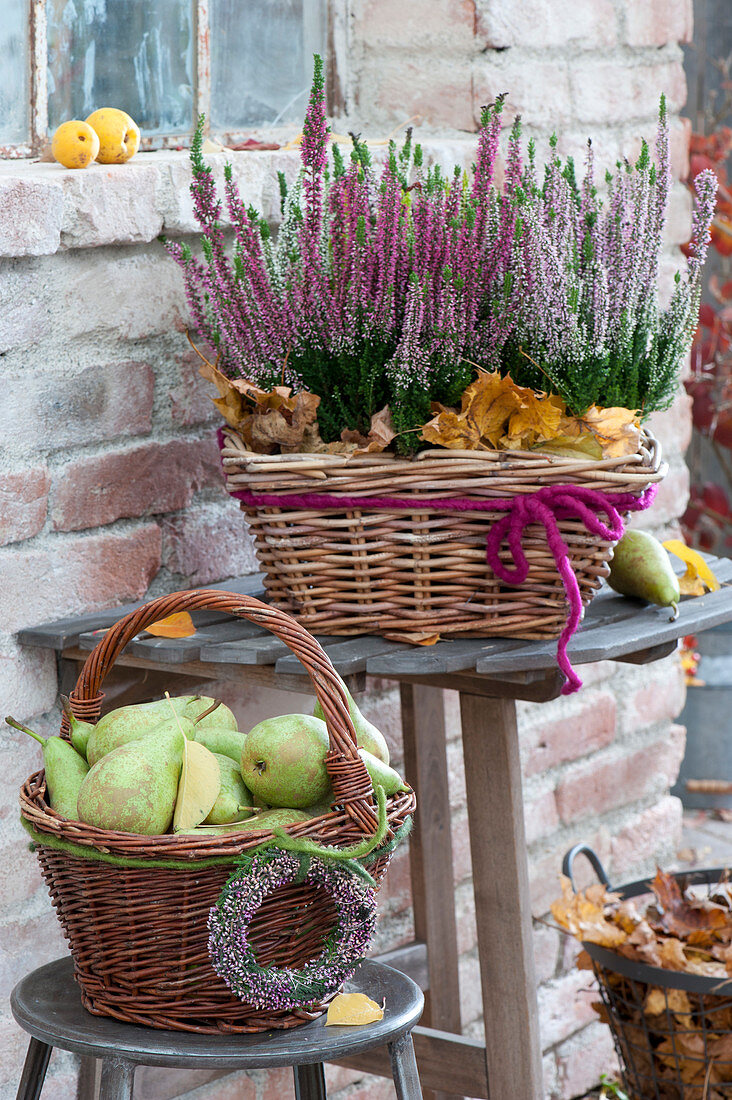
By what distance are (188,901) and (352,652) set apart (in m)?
0.33

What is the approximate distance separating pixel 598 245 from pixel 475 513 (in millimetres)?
310

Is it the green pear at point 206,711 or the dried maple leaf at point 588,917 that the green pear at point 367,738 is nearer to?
the green pear at point 206,711

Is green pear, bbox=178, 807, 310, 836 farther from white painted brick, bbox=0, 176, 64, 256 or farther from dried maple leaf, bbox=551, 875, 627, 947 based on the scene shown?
dried maple leaf, bbox=551, 875, 627, 947

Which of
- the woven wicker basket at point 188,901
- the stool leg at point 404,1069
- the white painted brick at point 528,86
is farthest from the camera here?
the white painted brick at point 528,86

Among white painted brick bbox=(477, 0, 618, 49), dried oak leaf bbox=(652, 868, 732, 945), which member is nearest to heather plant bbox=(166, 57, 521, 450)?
white painted brick bbox=(477, 0, 618, 49)

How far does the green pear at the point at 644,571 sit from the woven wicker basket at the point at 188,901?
50 centimetres

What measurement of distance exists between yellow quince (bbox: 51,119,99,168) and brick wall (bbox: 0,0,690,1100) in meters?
0.04

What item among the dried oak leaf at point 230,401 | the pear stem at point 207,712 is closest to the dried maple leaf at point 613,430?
the dried oak leaf at point 230,401

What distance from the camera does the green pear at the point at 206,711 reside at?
3.40ft

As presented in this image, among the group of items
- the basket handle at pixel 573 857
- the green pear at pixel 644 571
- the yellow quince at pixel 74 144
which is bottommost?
the basket handle at pixel 573 857

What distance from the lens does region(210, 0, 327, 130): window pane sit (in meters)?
1.66

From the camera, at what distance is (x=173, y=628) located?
1273mm

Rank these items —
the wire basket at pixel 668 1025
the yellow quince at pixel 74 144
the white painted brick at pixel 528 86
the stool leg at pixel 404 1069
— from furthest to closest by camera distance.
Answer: the white painted brick at pixel 528 86, the wire basket at pixel 668 1025, the yellow quince at pixel 74 144, the stool leg at pixel 404 1069

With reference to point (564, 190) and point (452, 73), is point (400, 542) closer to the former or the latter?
point (564, 190)
